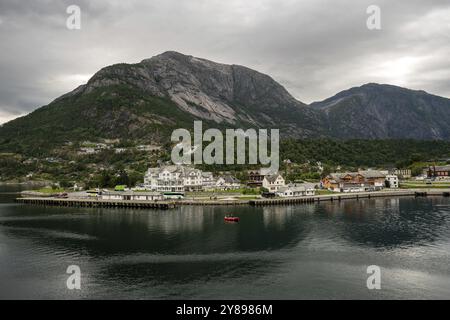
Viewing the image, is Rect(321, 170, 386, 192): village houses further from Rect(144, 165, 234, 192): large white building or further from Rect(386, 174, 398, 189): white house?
Rect(144, 165, 234, 192): large white building

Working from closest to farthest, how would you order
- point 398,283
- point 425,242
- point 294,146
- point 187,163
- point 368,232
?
1. point 398,283
2. point 425,242
3. point 368,232
4. point 187,163
5. point 294,146

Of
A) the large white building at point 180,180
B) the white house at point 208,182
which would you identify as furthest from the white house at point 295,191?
the white house at point 208,182

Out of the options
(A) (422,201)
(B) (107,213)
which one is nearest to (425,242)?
(A) (422,201)

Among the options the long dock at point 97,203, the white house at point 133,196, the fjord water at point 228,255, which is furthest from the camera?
the white house at point 133,196

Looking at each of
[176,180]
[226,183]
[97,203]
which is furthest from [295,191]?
[97,203]

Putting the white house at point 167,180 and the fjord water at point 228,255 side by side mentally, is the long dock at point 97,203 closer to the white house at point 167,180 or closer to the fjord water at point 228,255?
the fjord water at point 228,255

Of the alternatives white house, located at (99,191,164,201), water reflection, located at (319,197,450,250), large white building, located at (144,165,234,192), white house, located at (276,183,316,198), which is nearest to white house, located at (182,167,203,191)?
large white building, located at (144,165,234,192)

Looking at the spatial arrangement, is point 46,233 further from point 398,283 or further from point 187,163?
point 187,163

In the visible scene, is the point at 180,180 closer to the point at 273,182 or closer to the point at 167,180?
the point at 167,180
